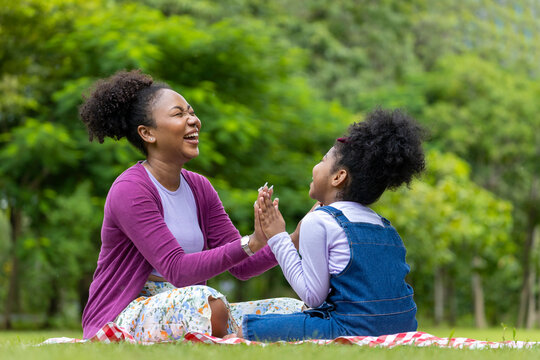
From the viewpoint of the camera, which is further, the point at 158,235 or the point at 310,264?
the point at 158,235

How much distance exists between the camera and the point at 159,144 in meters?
4.38

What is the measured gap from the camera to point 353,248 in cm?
372

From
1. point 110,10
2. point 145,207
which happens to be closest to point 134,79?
point 145,207

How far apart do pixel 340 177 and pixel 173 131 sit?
1.08m

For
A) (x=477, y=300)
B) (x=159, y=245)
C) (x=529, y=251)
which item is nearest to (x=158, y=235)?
(x=159, y=245)

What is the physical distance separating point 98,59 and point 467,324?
2231 cm

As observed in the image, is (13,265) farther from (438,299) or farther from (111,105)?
(438,299)

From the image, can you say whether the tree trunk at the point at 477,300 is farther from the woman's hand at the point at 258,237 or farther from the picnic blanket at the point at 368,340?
the woman's hand at the point at 258,237

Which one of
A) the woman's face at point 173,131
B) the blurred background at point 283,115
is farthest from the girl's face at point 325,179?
the blurred background at point 283,115

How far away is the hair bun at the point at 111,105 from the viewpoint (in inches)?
173

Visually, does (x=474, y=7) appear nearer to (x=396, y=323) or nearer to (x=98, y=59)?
(x=98, y=59)

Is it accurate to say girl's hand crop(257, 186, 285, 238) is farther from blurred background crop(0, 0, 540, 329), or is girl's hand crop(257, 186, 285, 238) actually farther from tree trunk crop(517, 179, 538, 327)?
tree trunk crop(517, 179, 538, 327)

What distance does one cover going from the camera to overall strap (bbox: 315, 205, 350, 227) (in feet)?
12.4

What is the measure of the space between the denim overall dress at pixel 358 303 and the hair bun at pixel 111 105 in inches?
57.6
